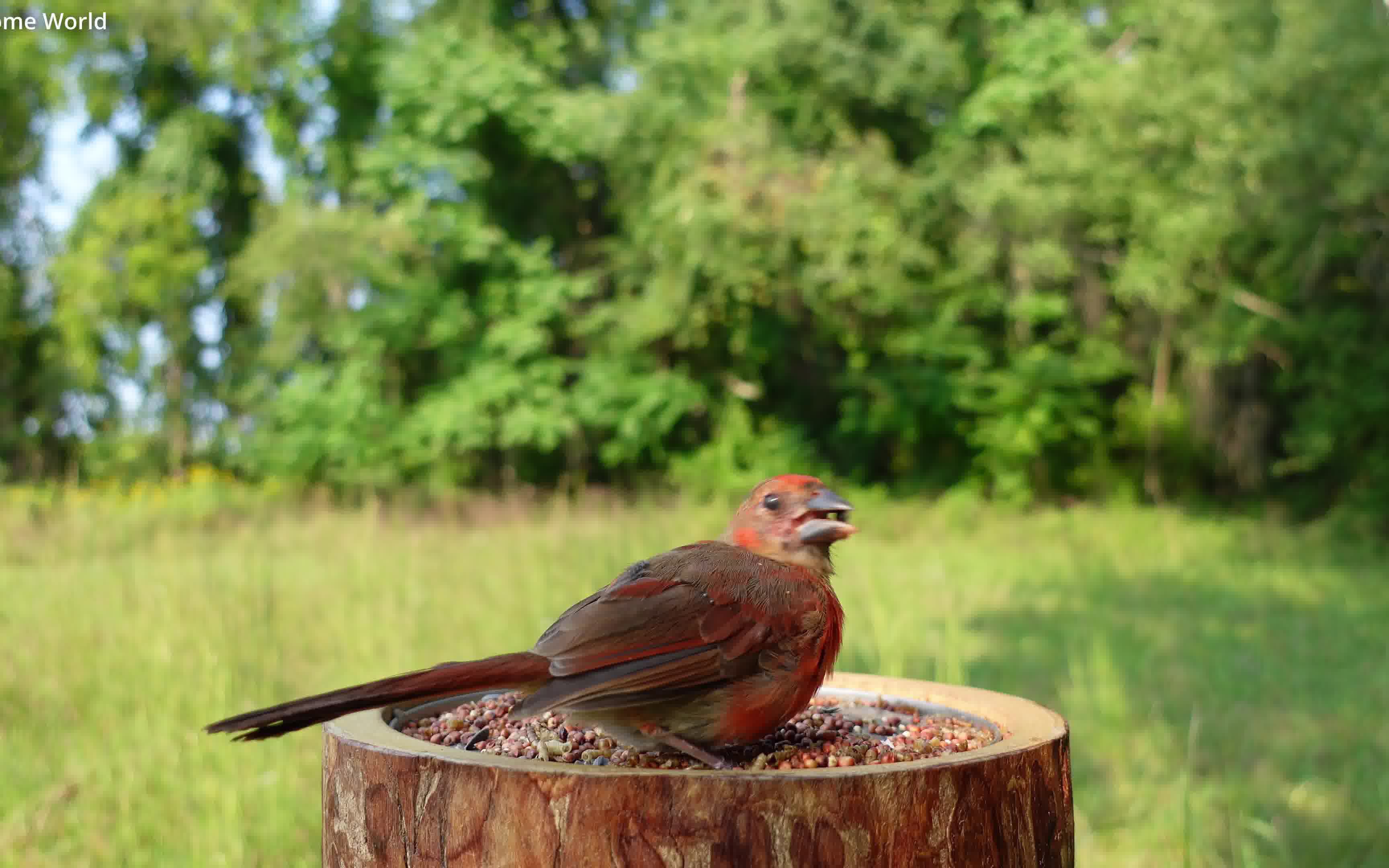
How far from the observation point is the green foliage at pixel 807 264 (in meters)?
15.9

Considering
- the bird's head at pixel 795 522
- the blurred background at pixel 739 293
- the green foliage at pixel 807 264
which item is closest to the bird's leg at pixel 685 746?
the bird's head at pixel 795 522

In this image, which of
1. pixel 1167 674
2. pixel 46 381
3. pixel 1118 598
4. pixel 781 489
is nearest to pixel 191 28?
pixel 46 381

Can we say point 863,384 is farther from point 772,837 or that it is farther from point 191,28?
point 772,837

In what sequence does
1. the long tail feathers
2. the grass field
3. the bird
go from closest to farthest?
the long tail feathers < the bird < the grass field

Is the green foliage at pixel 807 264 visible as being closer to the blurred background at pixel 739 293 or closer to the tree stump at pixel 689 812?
the blurred background at pixel 739 293

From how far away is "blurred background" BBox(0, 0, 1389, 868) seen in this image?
40.9 feet

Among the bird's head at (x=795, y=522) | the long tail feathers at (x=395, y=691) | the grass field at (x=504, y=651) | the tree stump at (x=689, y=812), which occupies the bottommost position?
the grass field at (x=504, y=651)

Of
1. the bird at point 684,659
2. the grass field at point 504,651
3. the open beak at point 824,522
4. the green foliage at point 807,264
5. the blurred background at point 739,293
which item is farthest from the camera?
the green foliage at point 807,264

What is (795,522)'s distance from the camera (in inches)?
74.7

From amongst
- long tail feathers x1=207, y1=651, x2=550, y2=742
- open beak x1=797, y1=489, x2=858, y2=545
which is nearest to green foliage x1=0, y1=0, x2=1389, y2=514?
open beak x1=797, y1=489, x2=858, y2=545

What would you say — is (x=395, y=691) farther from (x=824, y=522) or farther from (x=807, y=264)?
(x=807, y=264)

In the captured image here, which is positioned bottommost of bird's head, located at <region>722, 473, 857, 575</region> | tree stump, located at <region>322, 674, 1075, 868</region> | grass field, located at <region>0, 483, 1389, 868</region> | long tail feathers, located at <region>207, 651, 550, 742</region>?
grass field, located at <region>0, 483, 1389, 868</region>

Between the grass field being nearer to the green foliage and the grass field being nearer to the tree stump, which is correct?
the tree stump

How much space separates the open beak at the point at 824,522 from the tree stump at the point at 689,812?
0.40 meters
